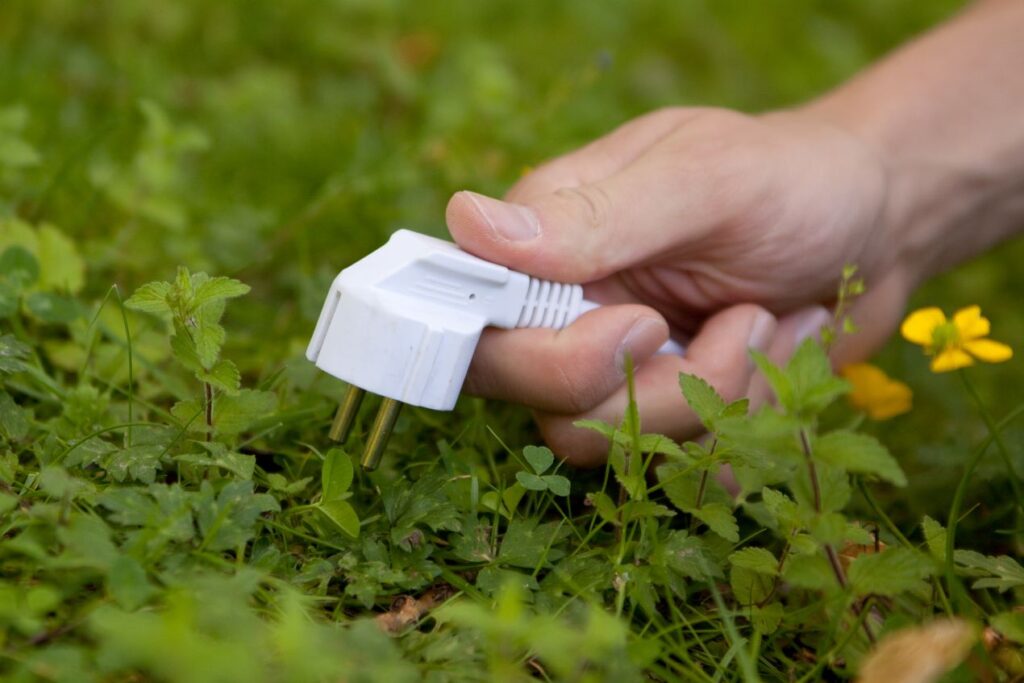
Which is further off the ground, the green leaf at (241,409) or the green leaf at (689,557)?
the green leaf at (689,557)

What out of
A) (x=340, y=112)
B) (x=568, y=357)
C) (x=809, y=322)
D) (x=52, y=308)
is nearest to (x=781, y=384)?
(x=568, y=357)

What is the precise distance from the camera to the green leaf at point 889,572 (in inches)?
40.3

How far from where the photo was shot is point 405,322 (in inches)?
44.4

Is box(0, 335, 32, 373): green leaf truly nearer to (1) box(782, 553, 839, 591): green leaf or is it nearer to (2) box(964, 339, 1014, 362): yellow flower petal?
(1) box(782, 553, 839, 591): green leaf

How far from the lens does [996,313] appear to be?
266cm

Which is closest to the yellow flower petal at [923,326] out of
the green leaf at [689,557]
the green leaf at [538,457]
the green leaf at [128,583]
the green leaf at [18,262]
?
the green leaf at [689,557]

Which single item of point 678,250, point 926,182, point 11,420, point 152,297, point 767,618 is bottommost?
point 11,420

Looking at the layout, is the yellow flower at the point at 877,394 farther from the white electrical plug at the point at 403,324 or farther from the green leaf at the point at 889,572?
the white electrical plug at the point at 403,324

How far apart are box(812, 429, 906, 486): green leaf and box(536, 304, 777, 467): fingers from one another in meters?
0.29

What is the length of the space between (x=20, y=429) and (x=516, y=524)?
611 millimetres

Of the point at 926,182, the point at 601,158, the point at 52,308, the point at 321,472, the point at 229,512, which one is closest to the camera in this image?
the point at 229,512

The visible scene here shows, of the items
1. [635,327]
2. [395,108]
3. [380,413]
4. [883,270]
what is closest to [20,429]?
[380,413]

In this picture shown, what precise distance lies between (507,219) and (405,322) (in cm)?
22

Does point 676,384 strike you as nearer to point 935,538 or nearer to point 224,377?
point 935,538
